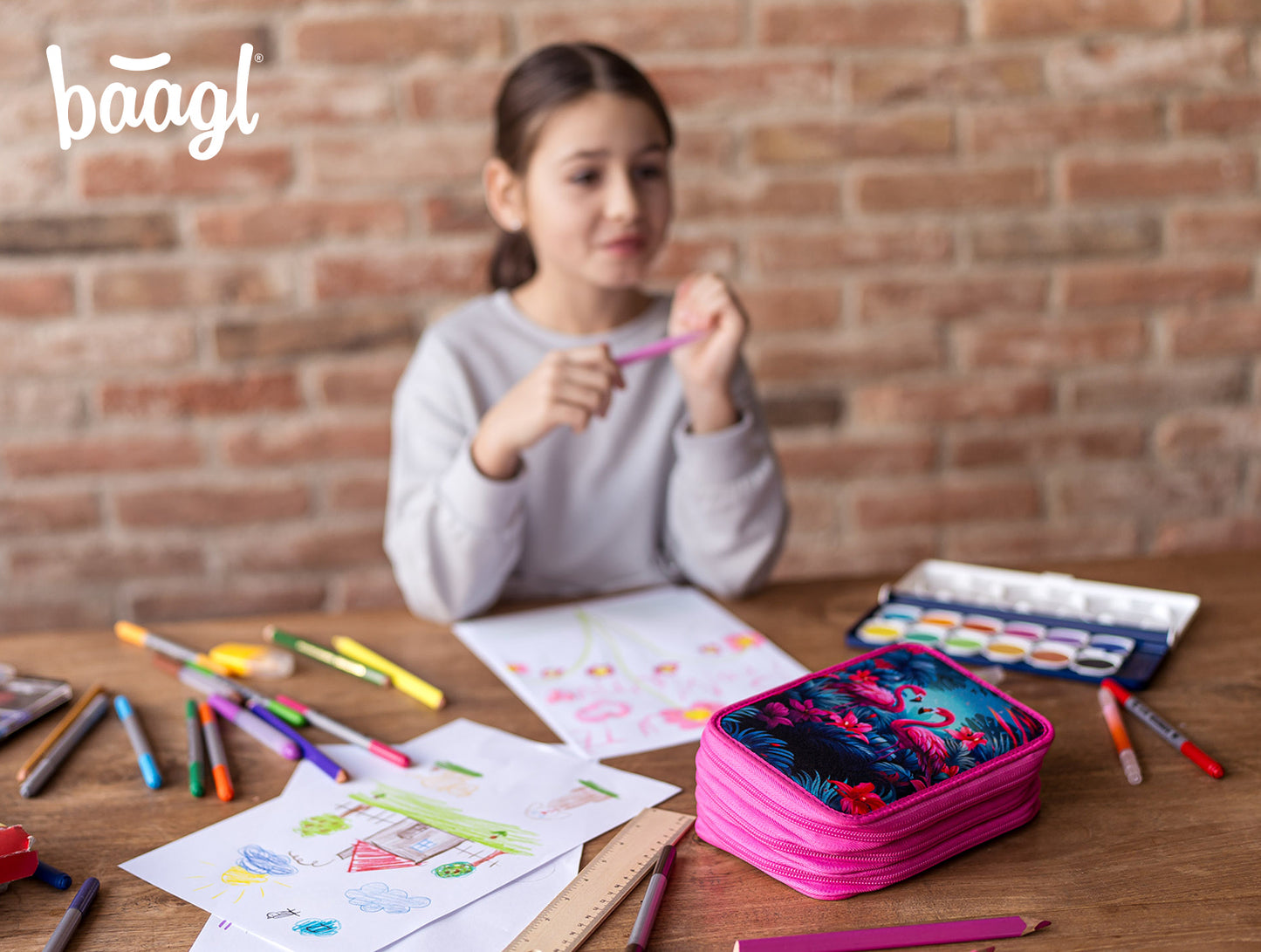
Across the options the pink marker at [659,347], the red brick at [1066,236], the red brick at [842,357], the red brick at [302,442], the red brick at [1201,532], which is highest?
the red brick at [1066,236]

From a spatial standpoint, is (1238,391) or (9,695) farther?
(1238,391)

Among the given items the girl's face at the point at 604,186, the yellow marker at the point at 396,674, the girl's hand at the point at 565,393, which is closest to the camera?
the yellow marker at the point at 396,674

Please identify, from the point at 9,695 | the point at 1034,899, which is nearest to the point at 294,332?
the point at 9,695

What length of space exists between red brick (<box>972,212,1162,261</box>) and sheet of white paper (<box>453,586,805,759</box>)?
88cm

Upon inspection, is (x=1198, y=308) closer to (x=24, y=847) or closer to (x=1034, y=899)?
(x=1034, y=899)

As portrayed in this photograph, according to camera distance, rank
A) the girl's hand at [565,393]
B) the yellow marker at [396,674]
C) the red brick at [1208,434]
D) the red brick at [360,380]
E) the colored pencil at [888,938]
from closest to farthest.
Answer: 1. the colored pencil at [888,938]
2. the yellow marker at [396,674]
3. the girl's hand at [565,393]
4. the red brick at [360,380]
5. the red brick at [1208,434]

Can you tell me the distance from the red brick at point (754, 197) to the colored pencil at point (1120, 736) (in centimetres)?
97

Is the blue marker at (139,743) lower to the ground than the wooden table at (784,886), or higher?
higher

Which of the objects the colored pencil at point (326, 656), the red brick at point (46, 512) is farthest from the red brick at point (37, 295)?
the colored pencil at point (326, 656)

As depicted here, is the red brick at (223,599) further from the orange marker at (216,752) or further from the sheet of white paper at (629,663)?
the orange marker at (216,752)

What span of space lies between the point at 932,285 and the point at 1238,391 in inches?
19.8

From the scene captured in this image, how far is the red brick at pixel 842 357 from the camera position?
1.65 metres

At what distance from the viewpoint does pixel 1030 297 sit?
1.67m

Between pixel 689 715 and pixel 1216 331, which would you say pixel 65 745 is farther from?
pixel 1216 331
